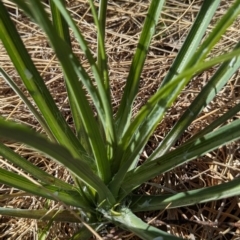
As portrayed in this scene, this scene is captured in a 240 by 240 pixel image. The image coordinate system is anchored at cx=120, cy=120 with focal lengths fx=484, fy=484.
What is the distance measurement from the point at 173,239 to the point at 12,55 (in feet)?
1.34

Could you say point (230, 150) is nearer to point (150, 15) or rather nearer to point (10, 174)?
point (150, 15)

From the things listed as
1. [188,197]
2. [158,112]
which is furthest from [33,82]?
[188,197]

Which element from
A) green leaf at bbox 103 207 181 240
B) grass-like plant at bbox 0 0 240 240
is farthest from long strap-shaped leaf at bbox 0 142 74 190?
green leaf at bbox 103 207 181 240

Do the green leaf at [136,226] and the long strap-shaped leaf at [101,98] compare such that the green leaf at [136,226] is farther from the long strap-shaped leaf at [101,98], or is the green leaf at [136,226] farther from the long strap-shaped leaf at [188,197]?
the long strap-shaped leaf at [101,98]

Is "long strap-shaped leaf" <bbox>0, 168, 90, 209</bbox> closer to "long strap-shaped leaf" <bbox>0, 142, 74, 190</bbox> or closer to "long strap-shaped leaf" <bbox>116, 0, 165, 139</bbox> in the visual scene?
"long strap-shaped leaf" <bbox>0, 142, 74, 190</bbox>

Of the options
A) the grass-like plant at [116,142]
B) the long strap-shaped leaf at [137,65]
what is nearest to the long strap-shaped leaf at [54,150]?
the grass-like plant at [116,142]

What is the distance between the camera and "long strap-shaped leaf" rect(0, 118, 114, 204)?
0.47m

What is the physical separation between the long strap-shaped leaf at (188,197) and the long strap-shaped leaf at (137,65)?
0.13 m

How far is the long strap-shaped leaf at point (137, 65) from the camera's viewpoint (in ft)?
2.75

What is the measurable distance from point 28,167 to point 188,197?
286 mm

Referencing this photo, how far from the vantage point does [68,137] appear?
891mm

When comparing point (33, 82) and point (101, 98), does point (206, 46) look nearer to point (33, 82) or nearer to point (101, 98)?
point (101, 98)

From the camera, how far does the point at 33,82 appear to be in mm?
852

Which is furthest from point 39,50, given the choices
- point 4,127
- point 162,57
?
point 4,127
